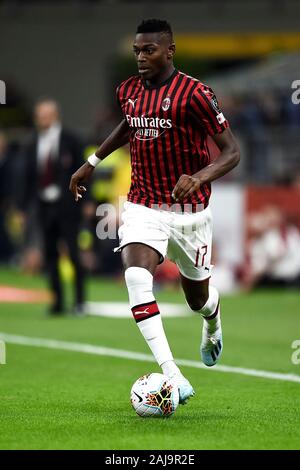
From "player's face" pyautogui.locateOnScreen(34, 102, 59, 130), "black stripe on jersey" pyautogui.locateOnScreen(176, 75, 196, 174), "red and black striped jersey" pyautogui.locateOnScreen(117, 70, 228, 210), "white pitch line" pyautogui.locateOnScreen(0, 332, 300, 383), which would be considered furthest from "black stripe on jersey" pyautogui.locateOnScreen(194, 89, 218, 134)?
"player's face" pyautogui.locateOnScreen(34, 102, 59, 130)

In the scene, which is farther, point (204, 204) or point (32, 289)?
point (32, 289)

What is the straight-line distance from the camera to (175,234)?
855 centimetres

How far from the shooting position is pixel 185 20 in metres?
39.5

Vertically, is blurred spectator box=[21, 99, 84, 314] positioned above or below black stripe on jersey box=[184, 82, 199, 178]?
below

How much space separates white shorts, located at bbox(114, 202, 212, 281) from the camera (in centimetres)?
832

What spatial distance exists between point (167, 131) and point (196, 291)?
1280mm

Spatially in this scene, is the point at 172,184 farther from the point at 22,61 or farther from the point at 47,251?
the point at 22,61

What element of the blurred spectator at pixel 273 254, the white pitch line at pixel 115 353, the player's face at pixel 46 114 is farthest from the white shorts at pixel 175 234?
the blurred spectator at pixel 273 254

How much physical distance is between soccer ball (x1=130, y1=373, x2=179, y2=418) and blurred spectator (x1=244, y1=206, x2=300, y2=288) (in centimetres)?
1164

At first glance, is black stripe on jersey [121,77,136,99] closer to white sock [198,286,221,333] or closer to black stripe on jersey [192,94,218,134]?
black stripe on jersey [192,94,218,134]

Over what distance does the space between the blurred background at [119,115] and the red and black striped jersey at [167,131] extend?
281 inches
